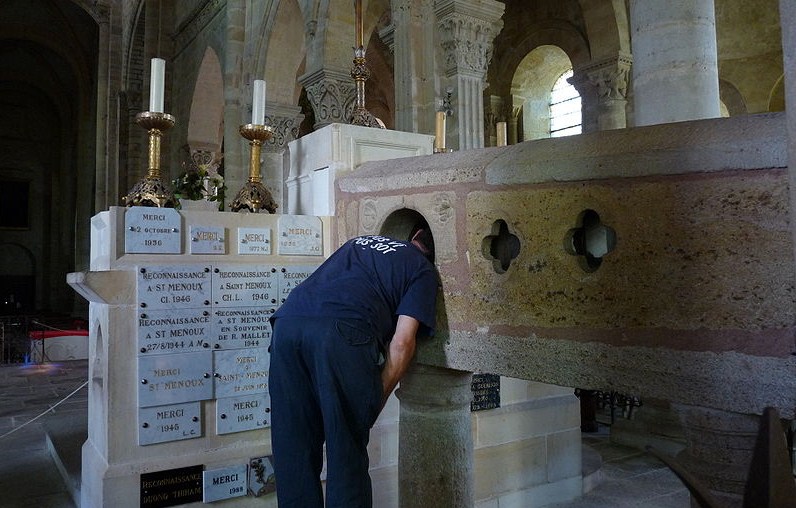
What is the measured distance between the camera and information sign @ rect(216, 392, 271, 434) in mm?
2986

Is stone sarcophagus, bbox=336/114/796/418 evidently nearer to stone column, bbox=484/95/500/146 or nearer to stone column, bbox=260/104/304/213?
stone column, bbox=260/104/304/213

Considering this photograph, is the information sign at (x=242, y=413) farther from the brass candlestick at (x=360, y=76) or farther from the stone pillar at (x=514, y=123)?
the stone pillar at (x=514, y=123)

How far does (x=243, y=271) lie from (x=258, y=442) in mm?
900

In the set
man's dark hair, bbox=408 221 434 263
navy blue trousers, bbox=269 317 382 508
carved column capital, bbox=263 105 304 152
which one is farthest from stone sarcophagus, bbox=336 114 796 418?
carved column capital, bbox=263 105 304 152

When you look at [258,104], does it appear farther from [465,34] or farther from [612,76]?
[612,76]

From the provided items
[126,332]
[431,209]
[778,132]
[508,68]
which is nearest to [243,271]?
[126,332]

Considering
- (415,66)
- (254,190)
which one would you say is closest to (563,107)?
(415,66)

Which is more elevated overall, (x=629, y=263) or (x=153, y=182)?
(x=153, y=182)

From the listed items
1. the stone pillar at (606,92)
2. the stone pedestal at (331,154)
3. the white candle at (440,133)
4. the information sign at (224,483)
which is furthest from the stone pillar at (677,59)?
the stone pillar at (606,92)

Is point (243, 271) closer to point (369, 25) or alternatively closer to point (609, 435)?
point (609, 435)

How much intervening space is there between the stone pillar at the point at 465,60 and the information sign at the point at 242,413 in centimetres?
427

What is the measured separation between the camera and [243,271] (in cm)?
311

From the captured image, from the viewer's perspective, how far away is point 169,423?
2834mm

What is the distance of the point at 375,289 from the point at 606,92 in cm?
804
